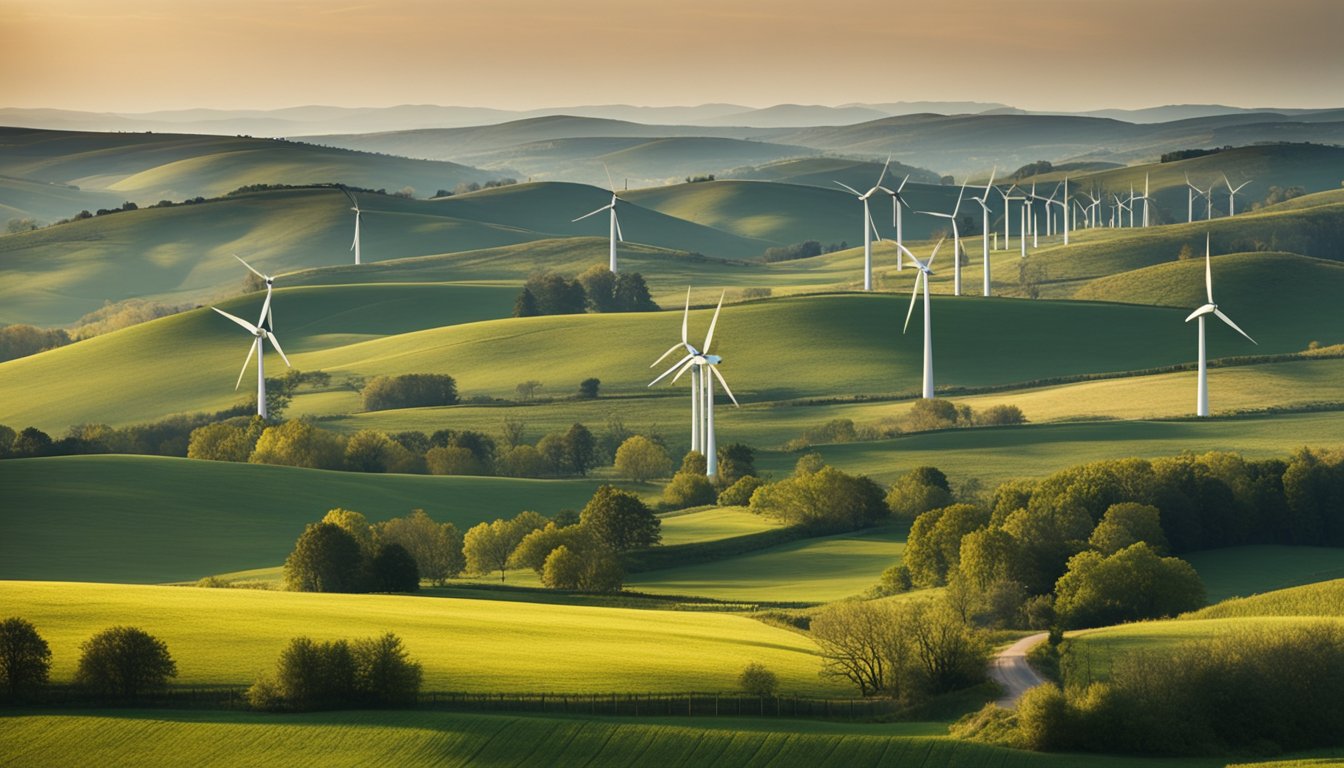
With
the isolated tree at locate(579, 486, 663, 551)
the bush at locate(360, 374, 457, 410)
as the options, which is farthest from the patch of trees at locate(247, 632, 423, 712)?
the bush at locate(360, 374, 457, 410)

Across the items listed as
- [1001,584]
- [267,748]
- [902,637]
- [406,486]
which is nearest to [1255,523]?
[1001,584]

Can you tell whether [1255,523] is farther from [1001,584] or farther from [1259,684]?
[1259,684]

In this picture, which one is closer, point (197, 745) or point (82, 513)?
point (197, 745)

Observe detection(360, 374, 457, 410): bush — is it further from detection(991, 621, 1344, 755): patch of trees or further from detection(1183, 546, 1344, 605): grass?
detection(991, 621, 1344, 755): patch of trees

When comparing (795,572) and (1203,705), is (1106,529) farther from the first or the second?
(1203,705)

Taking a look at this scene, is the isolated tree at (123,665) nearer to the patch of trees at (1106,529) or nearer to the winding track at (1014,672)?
the winding track at (1014,672)

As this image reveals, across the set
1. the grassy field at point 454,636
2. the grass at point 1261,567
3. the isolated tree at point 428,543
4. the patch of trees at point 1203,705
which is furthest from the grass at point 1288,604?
the isolated tree at point 428,543
